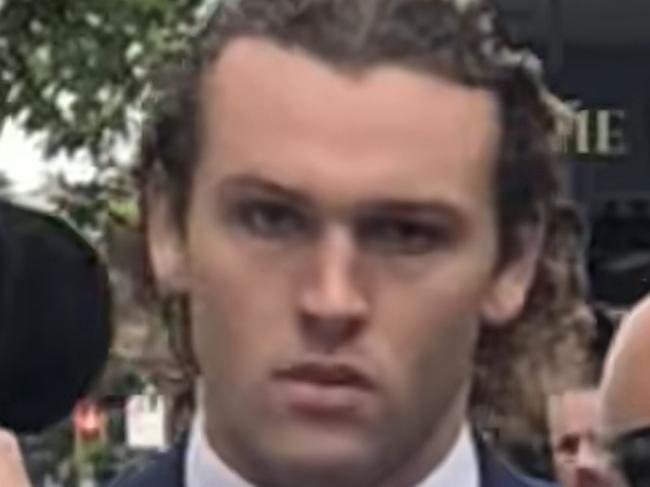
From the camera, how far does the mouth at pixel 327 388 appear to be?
140 centimetres

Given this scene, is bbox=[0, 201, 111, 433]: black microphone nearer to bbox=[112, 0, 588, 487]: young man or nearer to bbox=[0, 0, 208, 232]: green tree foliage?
bbox=[112, 0, 588, 487]: young man

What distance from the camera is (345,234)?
1408mm

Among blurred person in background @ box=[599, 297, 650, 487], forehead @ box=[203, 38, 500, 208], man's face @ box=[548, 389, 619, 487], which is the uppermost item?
forehead @ box=[203, 38, 500, 208]

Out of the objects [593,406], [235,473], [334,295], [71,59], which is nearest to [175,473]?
[235,473]

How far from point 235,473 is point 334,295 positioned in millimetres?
133

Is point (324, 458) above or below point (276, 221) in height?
below

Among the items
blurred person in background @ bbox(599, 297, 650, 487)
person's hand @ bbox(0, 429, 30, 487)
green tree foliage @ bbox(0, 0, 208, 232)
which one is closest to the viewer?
person's hand @ bbox(0, 429, 30, 487)

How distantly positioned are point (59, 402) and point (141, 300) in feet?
0.30

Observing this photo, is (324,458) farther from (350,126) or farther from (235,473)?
(350,126)

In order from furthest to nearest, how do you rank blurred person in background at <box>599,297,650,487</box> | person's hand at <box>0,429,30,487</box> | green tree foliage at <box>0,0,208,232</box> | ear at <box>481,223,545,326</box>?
green tree foliage at <box>0,0,208,232</box> < blurred person in background at <box>599,297,650,487</box> < ear at <box>481,223,545,326</box> < person's hand at <box>0,429,30,487</box>

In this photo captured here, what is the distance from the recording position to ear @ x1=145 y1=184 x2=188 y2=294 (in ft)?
4.86

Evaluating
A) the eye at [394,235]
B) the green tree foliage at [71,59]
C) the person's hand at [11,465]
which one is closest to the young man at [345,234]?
the eye at [394,235]

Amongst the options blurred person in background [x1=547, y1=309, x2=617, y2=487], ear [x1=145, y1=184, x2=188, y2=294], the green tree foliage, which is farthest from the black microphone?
the green tree foliage

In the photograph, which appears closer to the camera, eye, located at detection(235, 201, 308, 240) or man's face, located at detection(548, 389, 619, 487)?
eye, located at detection(235, 201, 308, 240)
